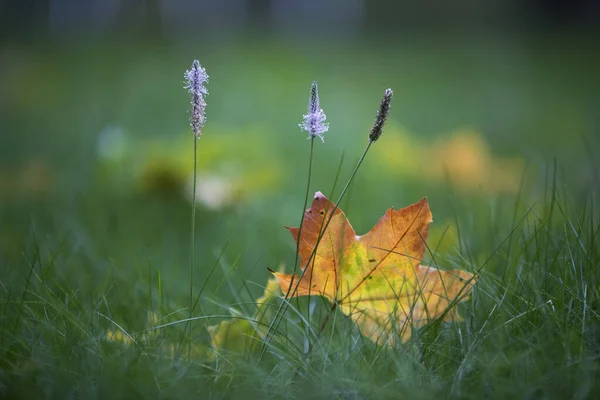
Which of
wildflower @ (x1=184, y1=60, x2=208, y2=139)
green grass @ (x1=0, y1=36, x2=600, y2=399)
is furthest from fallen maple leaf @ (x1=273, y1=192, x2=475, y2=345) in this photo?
wildflower @ (x1=184, y1=60, x2=208, y2=139)

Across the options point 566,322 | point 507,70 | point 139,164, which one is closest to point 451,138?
point 139,164

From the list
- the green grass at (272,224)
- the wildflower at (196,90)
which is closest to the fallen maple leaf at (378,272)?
the green grass at (272,224)

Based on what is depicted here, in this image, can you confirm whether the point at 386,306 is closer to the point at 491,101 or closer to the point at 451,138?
the point at 451,138

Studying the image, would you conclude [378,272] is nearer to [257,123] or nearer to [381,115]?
[381,115]

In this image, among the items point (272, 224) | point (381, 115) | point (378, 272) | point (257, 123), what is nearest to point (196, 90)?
point (381, 115)

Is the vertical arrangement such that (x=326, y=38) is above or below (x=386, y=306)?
above
